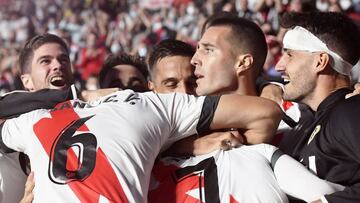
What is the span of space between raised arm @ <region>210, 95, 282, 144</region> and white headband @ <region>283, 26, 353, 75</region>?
511 millimetres

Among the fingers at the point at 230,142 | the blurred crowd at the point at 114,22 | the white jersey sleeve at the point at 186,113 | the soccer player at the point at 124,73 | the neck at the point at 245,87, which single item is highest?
the white jersey sleeve at the point at 186,113

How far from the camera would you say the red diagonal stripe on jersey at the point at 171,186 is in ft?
9.80

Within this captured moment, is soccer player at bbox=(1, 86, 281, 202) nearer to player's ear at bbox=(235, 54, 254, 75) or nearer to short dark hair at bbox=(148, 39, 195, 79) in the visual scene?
player's ear at bbox=(235, 54, 254, 75)

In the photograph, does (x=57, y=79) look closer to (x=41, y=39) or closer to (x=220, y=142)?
(x=41, y=39)

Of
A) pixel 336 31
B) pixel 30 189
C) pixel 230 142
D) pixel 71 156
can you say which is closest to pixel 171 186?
pixel 230 142

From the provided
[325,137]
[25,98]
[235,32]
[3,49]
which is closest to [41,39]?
[25,98]

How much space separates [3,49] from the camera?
53.0 feet

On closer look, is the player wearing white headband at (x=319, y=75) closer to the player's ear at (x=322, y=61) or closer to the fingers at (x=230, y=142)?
the player's ear at (x=322, y=61)

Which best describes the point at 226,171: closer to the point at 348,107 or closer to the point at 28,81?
the point at 348,107

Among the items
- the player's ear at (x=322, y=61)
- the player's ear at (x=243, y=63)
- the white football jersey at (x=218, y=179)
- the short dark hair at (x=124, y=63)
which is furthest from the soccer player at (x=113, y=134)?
the short dark hair at (x=124, y=63)

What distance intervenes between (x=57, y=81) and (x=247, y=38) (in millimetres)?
1557

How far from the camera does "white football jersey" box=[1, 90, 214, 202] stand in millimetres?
2785

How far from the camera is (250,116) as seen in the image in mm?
3076

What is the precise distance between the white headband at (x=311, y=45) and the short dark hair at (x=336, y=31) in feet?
0.08
